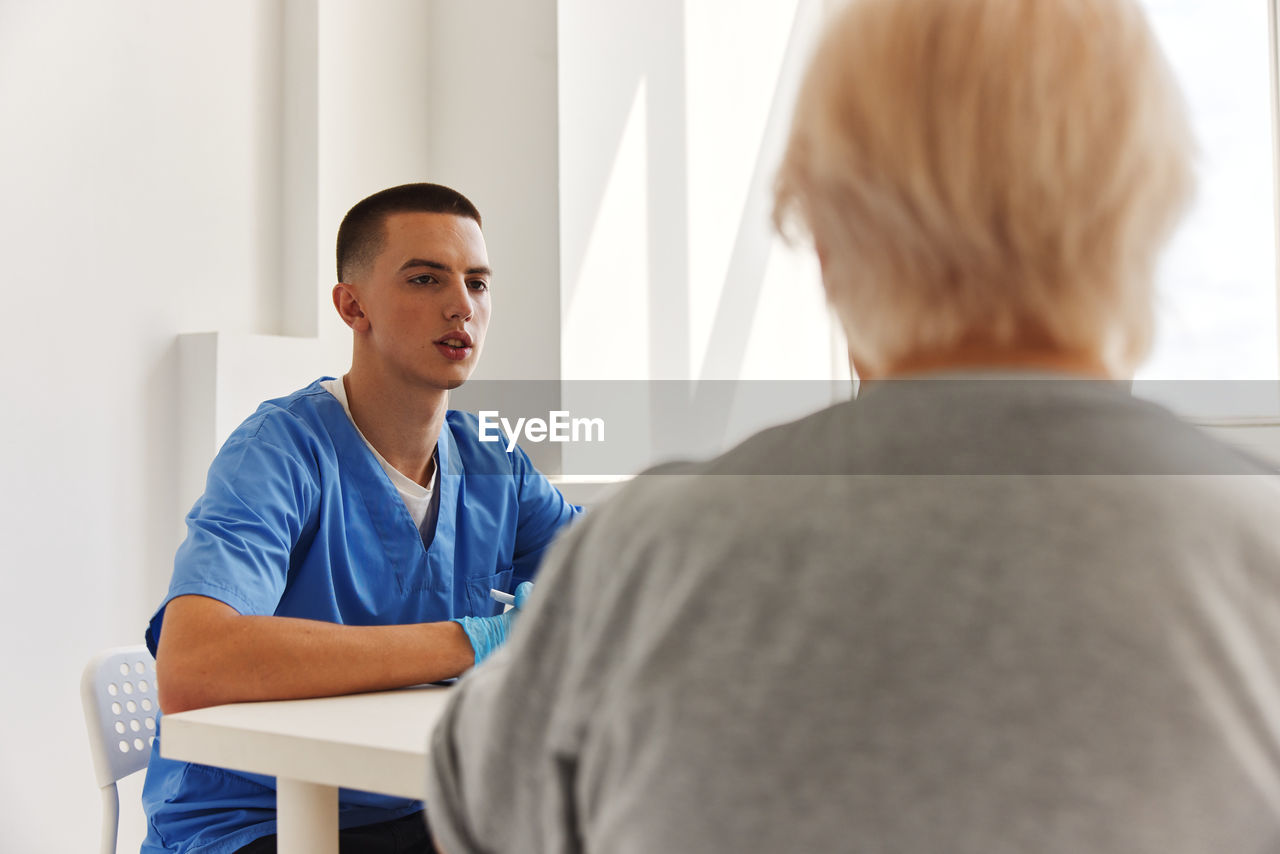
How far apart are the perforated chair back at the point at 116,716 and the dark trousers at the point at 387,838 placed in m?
0.31

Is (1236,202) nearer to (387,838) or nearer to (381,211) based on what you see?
(381,211)

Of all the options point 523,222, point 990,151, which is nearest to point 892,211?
point 990,151

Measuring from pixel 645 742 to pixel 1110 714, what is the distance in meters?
0.18

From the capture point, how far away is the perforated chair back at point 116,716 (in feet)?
4.57

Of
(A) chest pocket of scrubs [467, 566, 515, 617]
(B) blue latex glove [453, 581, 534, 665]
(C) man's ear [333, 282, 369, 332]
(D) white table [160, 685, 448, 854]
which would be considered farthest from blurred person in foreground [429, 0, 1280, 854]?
(C) man's ear [333, 282, 369, 332]

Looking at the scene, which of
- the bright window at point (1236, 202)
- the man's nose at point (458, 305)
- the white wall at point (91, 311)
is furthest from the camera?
the bright window at point (1236, 202)

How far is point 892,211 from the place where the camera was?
481mm

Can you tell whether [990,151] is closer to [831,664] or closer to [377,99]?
[831,664]

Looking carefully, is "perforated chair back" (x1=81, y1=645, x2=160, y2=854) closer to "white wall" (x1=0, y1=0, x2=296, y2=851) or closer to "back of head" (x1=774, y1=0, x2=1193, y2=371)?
"white wall" (x1=0, y1=0, x2=296, y2=851)

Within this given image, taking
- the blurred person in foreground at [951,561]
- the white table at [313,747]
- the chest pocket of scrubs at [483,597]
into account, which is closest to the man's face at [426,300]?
the chest pocket of scrubs at [483,597]

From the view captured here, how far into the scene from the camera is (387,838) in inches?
49.3

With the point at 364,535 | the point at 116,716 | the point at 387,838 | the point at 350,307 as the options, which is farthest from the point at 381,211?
the point at 387,838

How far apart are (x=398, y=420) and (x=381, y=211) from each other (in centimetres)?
38

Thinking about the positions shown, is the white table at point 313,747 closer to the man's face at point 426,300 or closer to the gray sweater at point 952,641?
the gray sweater at point 952,641
